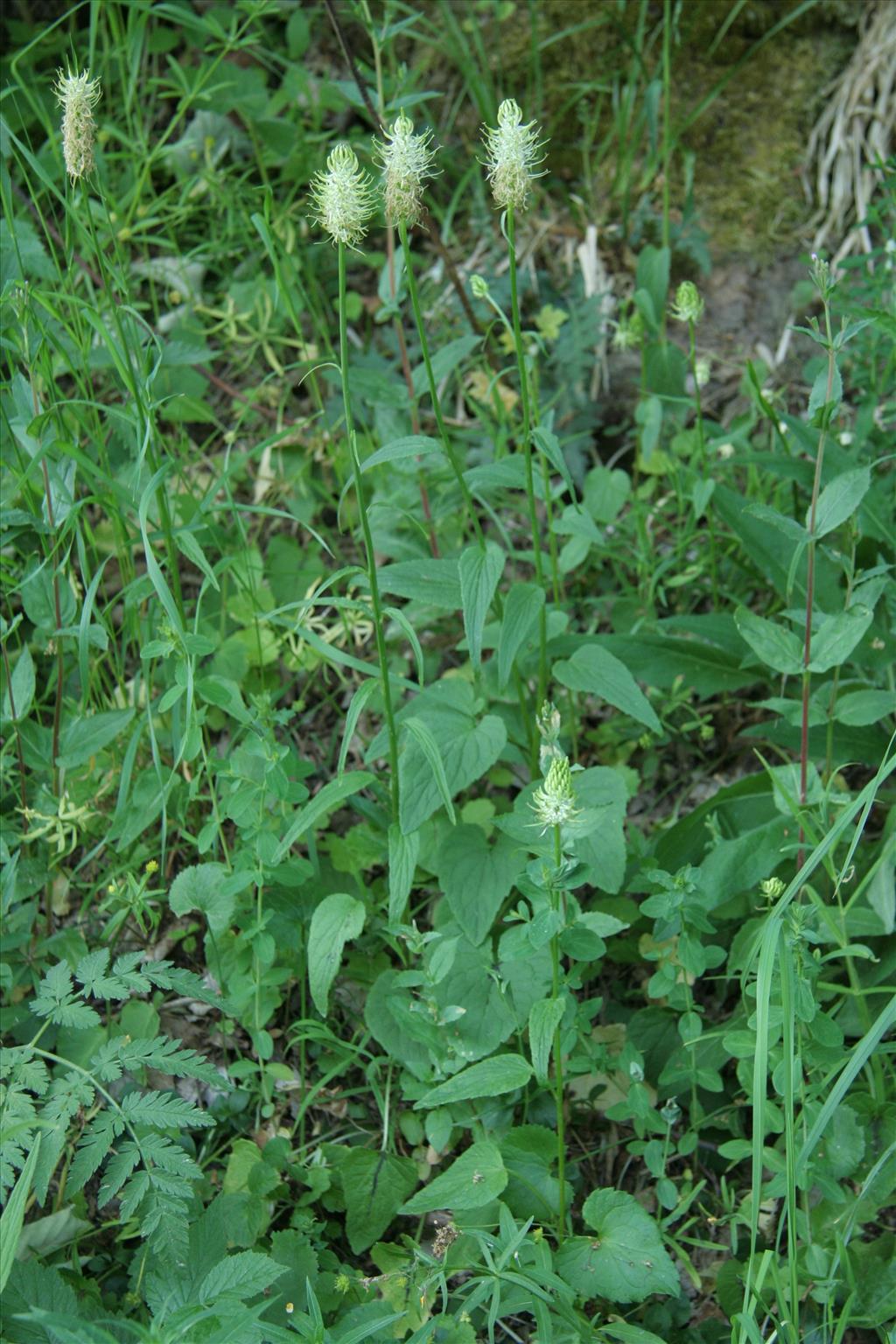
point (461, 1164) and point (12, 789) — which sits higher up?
point (12, 789)

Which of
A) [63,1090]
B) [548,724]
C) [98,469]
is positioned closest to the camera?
[548,724]

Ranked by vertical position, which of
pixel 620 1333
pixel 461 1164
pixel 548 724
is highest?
pixel 548 724

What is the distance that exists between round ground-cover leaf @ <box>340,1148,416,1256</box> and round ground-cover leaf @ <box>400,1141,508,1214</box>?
5.2 inches

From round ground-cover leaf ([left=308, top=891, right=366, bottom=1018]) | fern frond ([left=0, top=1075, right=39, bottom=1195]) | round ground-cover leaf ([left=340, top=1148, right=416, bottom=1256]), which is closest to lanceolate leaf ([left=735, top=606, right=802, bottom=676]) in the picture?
round ground-cover leaf ([left=308, top=891, right=366, bottom=1018])

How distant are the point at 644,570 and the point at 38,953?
1349 millimetres

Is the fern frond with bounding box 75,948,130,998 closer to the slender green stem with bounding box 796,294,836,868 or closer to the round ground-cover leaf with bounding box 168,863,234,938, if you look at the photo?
the round ground-cover leaf with bounding box 168,863,234,938

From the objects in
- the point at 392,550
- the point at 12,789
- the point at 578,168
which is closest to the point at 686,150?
the point at 578,168

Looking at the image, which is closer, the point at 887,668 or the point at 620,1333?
the point at 620,1333

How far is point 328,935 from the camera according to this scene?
179 centimetres

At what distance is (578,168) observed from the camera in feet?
10.2

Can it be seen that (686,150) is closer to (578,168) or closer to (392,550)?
(578,168)

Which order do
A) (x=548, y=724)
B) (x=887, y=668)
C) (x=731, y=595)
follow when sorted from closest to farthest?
1. (x=548, y=724)
2. (x=887, y=668)
3. (x=731, y=595)

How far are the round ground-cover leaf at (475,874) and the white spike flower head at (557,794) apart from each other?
464 mm

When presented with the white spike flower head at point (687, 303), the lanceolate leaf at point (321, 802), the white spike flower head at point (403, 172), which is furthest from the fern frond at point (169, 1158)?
the white spike flower head at point (687, 303)
